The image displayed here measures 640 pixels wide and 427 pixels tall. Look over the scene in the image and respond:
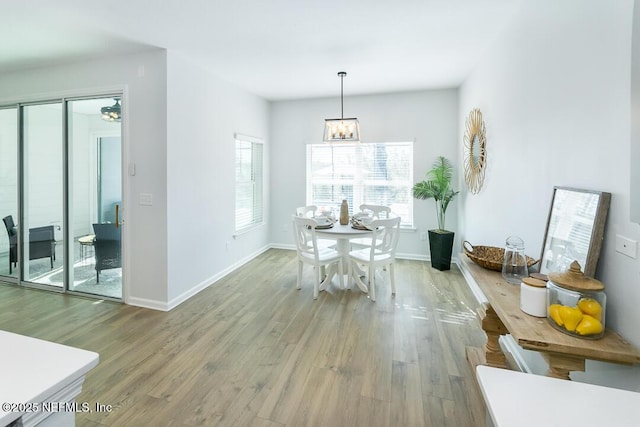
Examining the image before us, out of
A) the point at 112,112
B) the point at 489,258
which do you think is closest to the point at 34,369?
the point at 489,258

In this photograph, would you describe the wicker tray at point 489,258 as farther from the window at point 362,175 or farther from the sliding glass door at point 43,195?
the sliding glass door at point 43,195

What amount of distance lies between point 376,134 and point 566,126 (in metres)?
3.60

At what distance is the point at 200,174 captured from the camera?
3.78 m

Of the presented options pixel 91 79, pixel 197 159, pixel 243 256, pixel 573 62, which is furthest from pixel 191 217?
pixel 573 62

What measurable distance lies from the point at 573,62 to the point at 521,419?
6.12 ft

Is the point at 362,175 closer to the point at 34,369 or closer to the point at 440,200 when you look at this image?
the point at 440,200

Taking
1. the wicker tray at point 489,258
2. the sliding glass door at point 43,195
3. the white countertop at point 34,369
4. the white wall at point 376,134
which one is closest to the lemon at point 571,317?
the wicker tray at point 489,258

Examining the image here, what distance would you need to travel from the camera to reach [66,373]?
2.40 feet

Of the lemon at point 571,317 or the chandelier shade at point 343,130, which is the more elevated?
the chandelier shade at point 343,130

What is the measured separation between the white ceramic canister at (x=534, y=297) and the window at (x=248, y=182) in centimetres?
405

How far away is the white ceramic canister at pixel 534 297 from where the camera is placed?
141 centimetres

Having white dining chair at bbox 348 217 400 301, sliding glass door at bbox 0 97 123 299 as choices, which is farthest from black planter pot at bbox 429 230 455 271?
sliding glass door at bbox 0 97 123 299

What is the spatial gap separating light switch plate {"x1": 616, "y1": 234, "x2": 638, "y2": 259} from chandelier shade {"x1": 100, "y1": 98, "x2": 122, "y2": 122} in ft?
13.9

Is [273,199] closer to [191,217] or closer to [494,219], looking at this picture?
[191,217]
